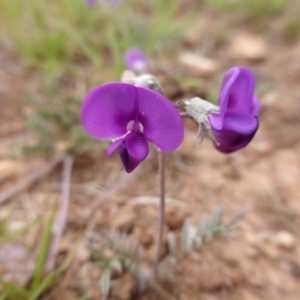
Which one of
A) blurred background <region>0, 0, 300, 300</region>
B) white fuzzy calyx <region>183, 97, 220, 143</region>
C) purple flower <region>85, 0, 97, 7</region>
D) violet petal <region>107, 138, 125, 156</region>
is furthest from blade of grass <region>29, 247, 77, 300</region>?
purple flower <region>85, 0, 97, 7</region>

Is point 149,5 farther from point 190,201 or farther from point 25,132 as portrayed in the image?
point 190,201

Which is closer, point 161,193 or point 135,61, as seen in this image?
point 161,193

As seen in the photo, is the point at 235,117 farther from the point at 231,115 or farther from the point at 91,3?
the point at 91,3

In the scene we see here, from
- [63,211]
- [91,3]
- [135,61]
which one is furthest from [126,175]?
[91,3]

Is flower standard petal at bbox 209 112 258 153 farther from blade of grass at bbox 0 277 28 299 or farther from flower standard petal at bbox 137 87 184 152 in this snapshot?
blade of grass at bbox 0 277 28 299

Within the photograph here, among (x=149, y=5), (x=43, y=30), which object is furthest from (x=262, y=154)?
(x=149, y=5)

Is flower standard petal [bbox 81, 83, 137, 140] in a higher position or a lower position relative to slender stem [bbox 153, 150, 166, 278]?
higher
